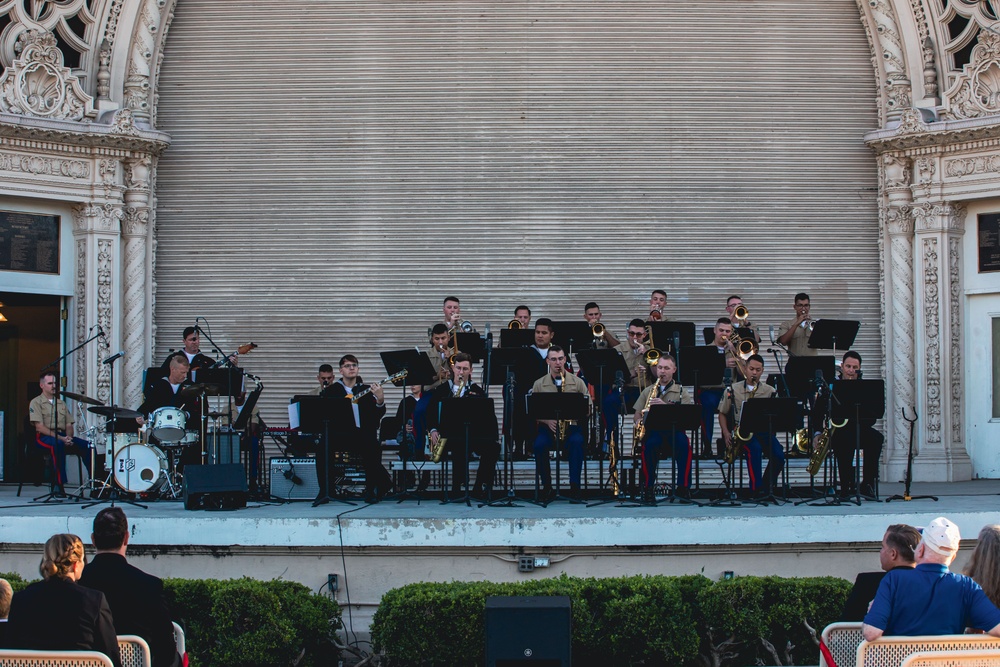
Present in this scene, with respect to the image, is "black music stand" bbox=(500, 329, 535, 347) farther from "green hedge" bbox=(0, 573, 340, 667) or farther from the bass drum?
"green hedge" bbox=(0, 573, 340, 667)

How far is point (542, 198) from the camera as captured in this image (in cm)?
1698

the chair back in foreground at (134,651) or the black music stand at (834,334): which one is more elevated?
the black music stand at (834,334)

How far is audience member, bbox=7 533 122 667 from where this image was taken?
21.2 feet

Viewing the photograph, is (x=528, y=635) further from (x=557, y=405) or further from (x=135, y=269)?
(x=135, y=269)

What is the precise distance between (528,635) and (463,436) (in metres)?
4.00

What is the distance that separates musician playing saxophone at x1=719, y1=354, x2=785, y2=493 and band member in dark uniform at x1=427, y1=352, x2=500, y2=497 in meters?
2.54

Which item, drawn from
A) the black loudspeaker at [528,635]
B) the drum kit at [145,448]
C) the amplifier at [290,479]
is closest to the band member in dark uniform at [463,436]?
the amplifier at [290,479]

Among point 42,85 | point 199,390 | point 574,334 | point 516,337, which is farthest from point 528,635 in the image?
point 42,85

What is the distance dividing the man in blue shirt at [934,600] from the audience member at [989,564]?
120 mm

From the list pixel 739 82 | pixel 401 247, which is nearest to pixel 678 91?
pixel 739 82

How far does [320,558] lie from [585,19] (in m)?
9.69

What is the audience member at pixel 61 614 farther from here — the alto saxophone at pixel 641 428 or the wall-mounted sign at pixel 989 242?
the wall-mounted sign at pixel 989 242

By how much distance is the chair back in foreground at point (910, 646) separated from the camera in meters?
6.21

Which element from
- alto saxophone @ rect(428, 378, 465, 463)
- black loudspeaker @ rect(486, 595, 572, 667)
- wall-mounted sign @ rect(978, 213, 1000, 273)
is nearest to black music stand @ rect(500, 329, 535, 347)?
alto saxophone @ rect(428, 378, 465, 463)
